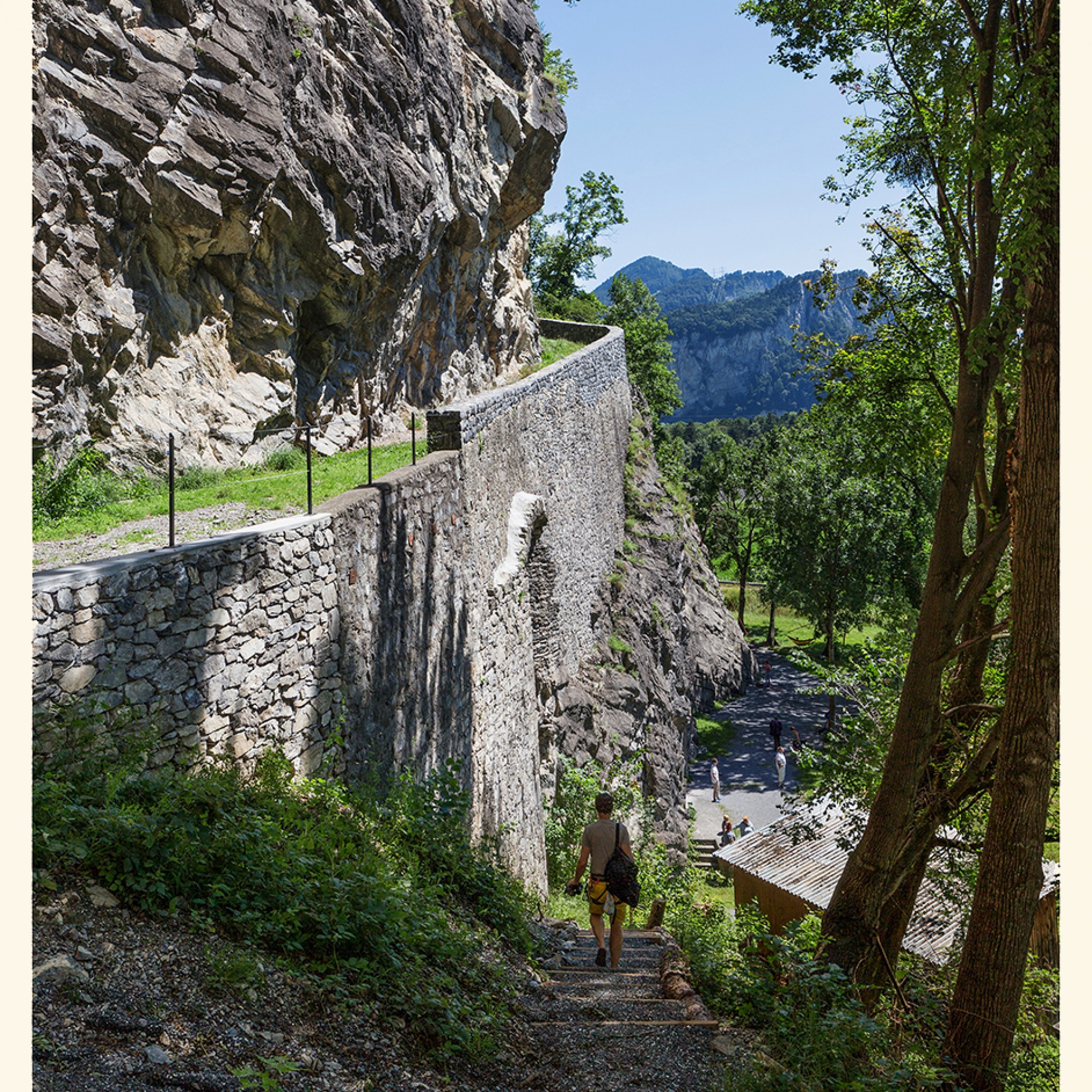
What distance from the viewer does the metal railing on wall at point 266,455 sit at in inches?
217

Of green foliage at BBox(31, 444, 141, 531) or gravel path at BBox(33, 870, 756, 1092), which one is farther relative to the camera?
green foliage at BBox(31, 444, 141, 531)

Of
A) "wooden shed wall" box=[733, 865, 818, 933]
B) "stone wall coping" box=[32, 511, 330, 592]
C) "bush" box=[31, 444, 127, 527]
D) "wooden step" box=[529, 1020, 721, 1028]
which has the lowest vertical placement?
"wooden shed wall" box=[733, 865, 818, 933]

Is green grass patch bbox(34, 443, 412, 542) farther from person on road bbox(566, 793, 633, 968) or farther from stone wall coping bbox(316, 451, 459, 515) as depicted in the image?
person on road bbox(566, 793, 633, 968)

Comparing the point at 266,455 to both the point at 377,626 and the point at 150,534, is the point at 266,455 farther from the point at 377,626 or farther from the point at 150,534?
the point at 150,534

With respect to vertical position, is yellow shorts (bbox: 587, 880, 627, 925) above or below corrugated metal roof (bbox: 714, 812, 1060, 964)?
above

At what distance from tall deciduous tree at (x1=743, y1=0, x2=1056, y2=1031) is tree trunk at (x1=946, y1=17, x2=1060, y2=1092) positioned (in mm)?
166

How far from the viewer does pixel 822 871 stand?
529 inches

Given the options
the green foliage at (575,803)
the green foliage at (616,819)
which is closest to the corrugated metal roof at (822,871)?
the green foliage at (616,819)

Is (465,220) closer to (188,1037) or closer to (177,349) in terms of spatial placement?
(177,349)

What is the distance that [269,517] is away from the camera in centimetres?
708

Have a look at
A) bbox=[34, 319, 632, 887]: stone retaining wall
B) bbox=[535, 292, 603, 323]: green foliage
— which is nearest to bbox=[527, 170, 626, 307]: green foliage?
bbox=[535, 292, 603, 323]: green foliage

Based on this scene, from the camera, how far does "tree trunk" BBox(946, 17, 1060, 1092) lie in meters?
5.60

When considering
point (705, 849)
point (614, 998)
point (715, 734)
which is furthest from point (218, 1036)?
point (715, 734)

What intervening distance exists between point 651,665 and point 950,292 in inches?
550
